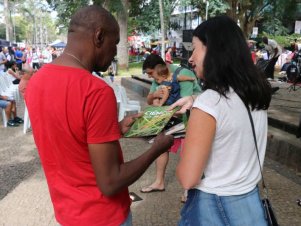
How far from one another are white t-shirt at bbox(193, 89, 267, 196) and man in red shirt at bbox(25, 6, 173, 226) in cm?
25

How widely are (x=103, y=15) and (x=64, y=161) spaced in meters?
0.62

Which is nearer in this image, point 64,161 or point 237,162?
point 64,161

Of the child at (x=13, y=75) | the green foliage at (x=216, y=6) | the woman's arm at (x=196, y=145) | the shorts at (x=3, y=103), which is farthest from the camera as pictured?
the green foliage at (x=216, y=6)

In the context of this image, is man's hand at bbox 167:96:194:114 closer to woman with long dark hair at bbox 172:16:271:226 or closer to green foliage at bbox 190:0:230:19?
woman with long dark hair at bbox 172:16:271:226

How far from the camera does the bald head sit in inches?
60.3

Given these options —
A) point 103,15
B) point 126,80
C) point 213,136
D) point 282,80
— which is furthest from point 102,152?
point 126,80

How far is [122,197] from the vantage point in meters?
1.64

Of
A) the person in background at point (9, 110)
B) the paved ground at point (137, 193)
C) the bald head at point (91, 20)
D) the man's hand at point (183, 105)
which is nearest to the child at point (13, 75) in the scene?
the person in background at point (9, 110)

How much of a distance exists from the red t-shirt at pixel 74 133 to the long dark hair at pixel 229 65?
449 mm

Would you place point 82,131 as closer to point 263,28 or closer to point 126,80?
point 126,80

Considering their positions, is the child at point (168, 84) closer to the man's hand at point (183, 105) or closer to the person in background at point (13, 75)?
the man's hand at point (183, 105)

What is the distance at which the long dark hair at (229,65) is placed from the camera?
1575 millimetres

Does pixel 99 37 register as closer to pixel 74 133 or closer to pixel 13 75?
pixel 74 133

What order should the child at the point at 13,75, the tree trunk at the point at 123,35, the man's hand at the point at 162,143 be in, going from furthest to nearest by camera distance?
the tree trunk at the point at 123,35 → the child at the point at 13,75 → the man's hand at the point at 162,143
